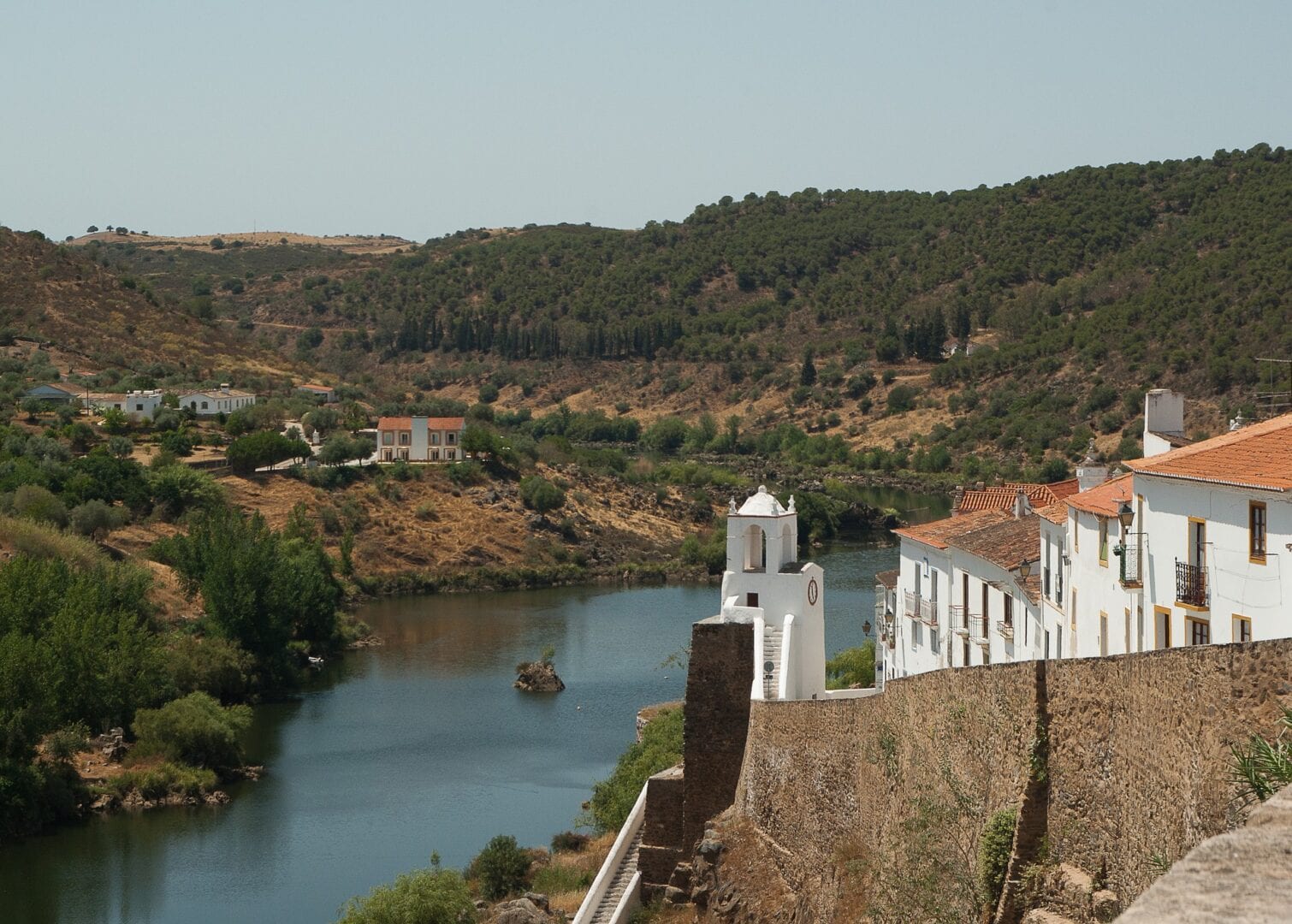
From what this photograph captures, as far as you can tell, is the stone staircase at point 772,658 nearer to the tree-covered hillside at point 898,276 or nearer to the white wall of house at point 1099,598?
the white wall of house at point 1099,598

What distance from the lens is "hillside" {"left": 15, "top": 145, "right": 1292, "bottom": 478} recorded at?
104m

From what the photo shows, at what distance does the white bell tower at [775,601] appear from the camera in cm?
2419

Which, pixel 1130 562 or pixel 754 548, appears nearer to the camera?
pixel 1130 562

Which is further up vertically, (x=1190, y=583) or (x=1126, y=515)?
(x=1126, y=515)

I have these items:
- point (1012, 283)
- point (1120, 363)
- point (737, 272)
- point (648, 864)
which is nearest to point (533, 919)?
point (648, 864)

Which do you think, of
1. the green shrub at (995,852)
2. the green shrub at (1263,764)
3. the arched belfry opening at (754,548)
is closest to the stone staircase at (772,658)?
the arched belfry opening at (754,548)

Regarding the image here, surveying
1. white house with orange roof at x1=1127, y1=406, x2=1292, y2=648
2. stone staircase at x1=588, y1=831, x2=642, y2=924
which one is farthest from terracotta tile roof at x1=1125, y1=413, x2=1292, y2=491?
stone staircase at x1=588, y1=831, x2=642, y2=924

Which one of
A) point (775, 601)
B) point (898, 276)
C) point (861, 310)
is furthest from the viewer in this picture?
point (898, 276)

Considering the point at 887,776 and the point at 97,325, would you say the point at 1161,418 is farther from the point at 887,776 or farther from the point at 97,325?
the point at 97,325

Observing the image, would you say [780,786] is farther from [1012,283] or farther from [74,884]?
[1012,283]

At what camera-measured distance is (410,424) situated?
88438mm

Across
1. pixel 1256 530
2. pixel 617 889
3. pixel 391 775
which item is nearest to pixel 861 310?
pixel 391 775

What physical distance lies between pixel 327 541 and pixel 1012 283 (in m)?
80.7

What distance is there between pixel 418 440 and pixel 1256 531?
74.1 metres
